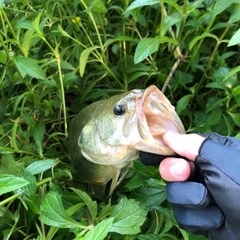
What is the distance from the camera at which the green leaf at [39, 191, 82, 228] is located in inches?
28.2

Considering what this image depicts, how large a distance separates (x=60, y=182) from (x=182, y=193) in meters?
0.39

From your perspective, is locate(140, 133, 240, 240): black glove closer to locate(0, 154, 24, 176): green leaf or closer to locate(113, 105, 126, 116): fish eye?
locate(113, 105, 126, 116): fish eye

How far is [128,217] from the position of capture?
0.76 m

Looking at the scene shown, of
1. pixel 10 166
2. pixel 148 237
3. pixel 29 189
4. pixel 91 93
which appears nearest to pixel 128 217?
pixel 148 237

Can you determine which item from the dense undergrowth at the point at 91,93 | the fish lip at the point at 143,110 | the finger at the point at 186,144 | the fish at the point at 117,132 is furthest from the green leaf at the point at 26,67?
the finger at the point at 186,144

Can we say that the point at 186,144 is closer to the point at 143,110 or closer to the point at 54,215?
the point at 143,110

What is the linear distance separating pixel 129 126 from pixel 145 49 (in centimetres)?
18

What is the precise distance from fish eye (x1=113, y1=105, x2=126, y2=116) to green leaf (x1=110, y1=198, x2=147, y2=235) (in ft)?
0.59

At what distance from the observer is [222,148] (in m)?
0.69

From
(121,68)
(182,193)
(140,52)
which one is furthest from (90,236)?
(121,68)

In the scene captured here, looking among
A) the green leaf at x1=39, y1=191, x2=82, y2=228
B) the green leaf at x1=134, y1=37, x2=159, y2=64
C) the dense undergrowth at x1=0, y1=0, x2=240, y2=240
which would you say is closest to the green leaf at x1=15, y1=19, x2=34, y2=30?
the dense undergrowth at x1=0, y1=0, x2=240, y2=240

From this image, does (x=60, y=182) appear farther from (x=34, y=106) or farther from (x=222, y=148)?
(x=222, y=148)

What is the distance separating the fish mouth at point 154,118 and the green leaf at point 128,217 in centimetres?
11

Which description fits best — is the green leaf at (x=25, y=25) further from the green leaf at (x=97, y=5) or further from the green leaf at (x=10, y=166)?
the green leaf at (x=10, y=166)
